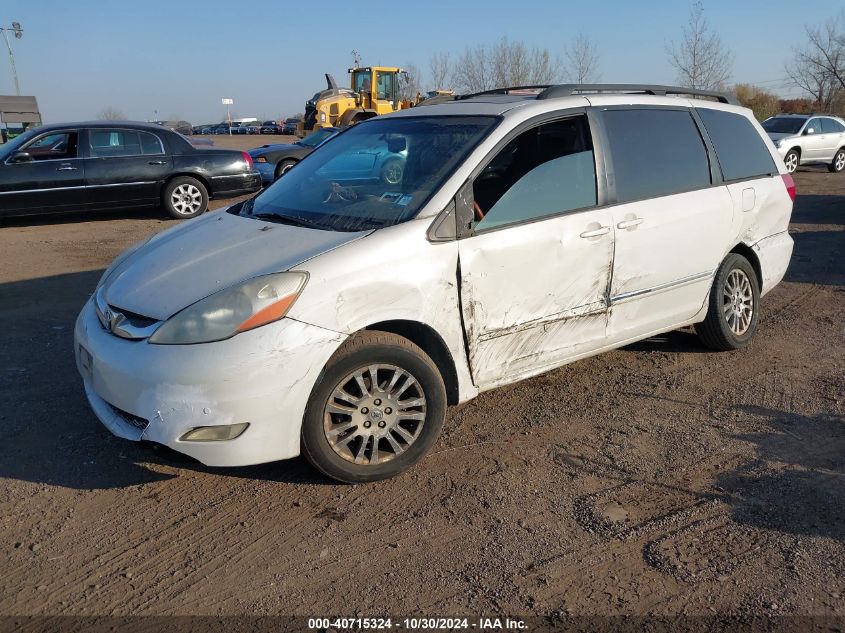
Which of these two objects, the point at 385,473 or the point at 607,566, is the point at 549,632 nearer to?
the point at 607,566

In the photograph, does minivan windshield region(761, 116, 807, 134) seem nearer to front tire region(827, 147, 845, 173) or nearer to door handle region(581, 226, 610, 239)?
front tire region(827, 147, 845, 173)

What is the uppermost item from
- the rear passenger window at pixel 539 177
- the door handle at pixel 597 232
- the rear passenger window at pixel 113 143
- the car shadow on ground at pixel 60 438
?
the rear passenger window at pixel 113 143

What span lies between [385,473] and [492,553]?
0.74 metres

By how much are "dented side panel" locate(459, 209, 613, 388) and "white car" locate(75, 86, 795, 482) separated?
0.01 meters

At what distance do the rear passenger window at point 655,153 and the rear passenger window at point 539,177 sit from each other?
24 cm

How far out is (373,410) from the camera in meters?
3.46

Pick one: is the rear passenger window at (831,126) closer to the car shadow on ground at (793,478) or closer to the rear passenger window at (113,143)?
the rear passenger window at (113,143)

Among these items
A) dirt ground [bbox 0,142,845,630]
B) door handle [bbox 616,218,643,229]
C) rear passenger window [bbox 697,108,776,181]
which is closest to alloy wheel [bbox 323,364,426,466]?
dirt ground [bbox 0,142,845,630]

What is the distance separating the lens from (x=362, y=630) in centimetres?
257

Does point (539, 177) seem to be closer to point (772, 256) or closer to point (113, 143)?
point (772, 256)

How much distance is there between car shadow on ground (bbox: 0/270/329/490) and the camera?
3.60 metres

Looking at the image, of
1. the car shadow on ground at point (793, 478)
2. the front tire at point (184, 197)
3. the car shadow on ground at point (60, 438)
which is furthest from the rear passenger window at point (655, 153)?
the front tire at point (184, 197)

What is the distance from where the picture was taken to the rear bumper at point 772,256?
5355 millimetres

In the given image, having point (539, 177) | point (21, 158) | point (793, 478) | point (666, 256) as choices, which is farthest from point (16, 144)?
point (793, 478)
